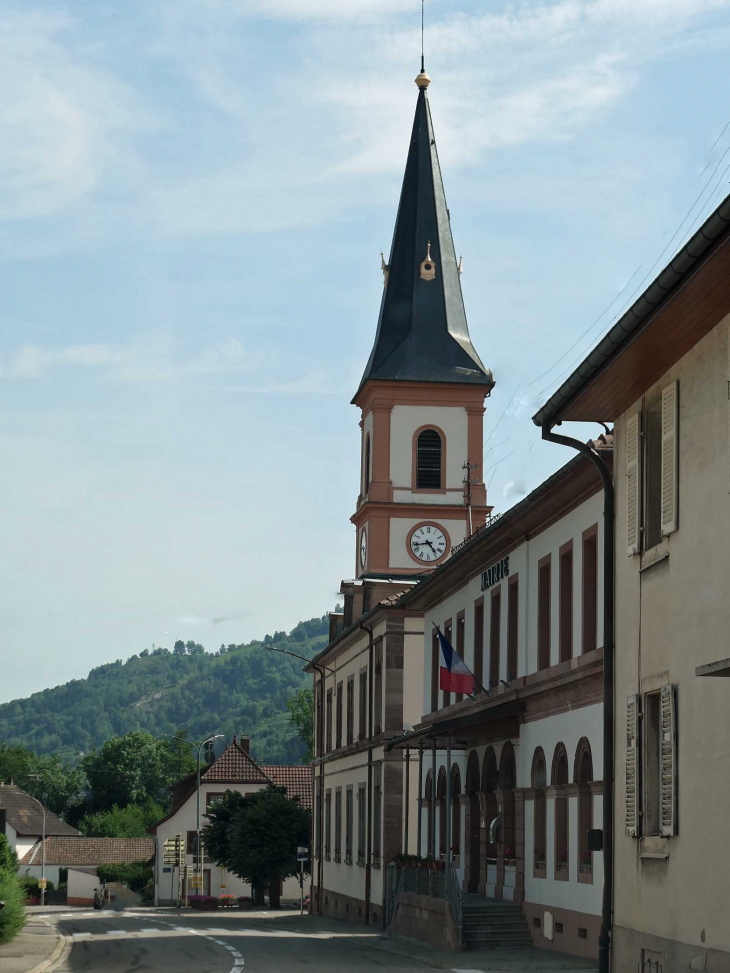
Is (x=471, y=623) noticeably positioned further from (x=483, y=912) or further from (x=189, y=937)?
(x=189, y=937)

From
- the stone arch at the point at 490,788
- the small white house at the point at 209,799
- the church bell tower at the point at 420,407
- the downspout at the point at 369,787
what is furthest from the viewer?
the small white house at the point at 209,799

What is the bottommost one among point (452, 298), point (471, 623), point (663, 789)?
point (663, 789)

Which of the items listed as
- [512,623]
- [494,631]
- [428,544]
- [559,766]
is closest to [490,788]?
[494,631]

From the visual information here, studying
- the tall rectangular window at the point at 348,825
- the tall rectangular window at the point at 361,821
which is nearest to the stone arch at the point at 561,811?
the tall rectangular window at the point at 361,821

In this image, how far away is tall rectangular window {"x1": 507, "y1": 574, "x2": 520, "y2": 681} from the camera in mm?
32094

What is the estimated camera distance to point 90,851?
392 feet

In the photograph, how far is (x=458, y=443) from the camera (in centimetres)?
6378

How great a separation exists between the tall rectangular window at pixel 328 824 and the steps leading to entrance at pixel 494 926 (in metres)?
29.9

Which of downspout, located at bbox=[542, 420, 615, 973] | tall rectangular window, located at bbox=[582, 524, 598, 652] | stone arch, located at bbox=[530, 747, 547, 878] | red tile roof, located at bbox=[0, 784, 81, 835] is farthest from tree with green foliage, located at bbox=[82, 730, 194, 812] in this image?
downspout, located at bbox=[542, 420, 615, 973]

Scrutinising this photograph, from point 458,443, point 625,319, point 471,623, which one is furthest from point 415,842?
point 625,319

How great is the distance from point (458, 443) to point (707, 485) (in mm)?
48299

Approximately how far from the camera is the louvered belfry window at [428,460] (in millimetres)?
63250

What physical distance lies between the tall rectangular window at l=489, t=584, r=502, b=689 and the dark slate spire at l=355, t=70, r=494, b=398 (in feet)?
98.9

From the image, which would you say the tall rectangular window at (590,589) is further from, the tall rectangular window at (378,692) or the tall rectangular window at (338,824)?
the tall rectangular window at (338,824)
